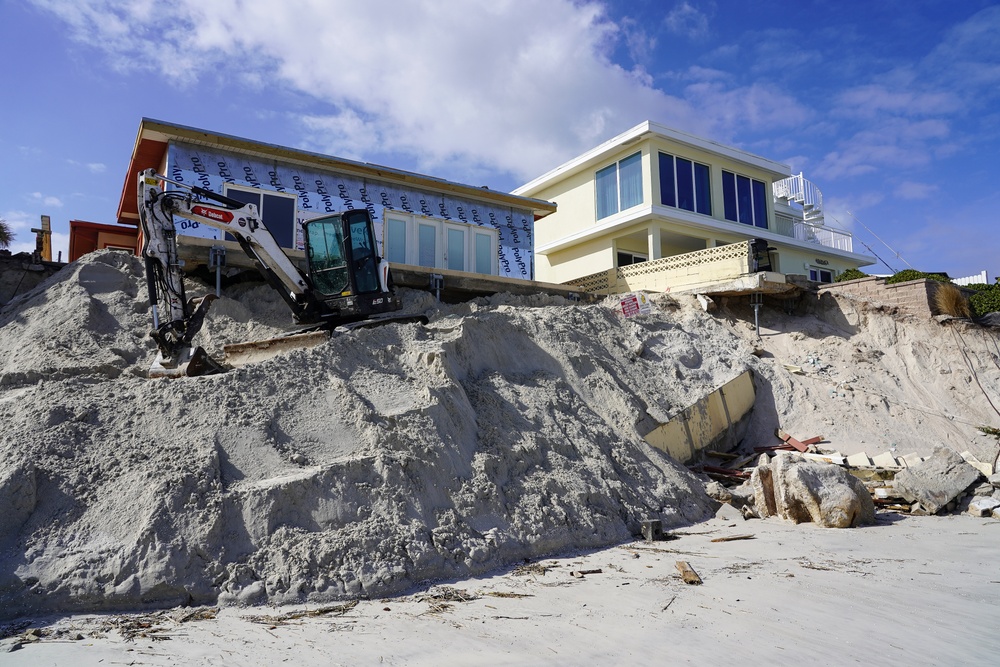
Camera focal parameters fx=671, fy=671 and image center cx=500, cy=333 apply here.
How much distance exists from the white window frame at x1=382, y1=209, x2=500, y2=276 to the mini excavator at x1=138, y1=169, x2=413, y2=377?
5.27 m

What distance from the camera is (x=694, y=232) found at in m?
23.0

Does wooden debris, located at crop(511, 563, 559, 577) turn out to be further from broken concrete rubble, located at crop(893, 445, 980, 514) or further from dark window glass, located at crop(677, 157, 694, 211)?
dark window glass, located at crop(677, 157, 694, 211)

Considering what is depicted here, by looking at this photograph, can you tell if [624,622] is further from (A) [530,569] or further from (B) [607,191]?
(B) [607,191]

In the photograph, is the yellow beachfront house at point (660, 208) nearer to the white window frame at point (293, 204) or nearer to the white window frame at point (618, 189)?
the white window frame at point (618, 189)

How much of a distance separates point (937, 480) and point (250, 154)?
14591mm

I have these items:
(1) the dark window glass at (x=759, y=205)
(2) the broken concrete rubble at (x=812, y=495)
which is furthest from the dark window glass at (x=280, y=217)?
(1) the dark window glass at (x=759, y=205)

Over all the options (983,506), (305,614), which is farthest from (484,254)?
(305,614)

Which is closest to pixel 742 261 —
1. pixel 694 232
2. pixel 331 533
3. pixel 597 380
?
pixel 694 232

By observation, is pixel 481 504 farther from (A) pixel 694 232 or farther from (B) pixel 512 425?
(A) pixel 694 232

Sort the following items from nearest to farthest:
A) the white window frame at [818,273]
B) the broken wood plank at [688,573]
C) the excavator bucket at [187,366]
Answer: the broken wood plank at [688,573]
the excavator bucket at [187,366]
the white window frame at [818,273]

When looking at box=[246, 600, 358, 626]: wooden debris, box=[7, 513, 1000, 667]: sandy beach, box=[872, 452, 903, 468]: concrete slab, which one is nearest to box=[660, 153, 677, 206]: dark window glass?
box=[872, 452, 903, 468]: concrete slab

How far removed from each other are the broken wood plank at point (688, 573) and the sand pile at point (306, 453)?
1.42 m

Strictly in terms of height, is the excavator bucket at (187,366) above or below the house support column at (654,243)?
below

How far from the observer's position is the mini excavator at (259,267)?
955 cm
